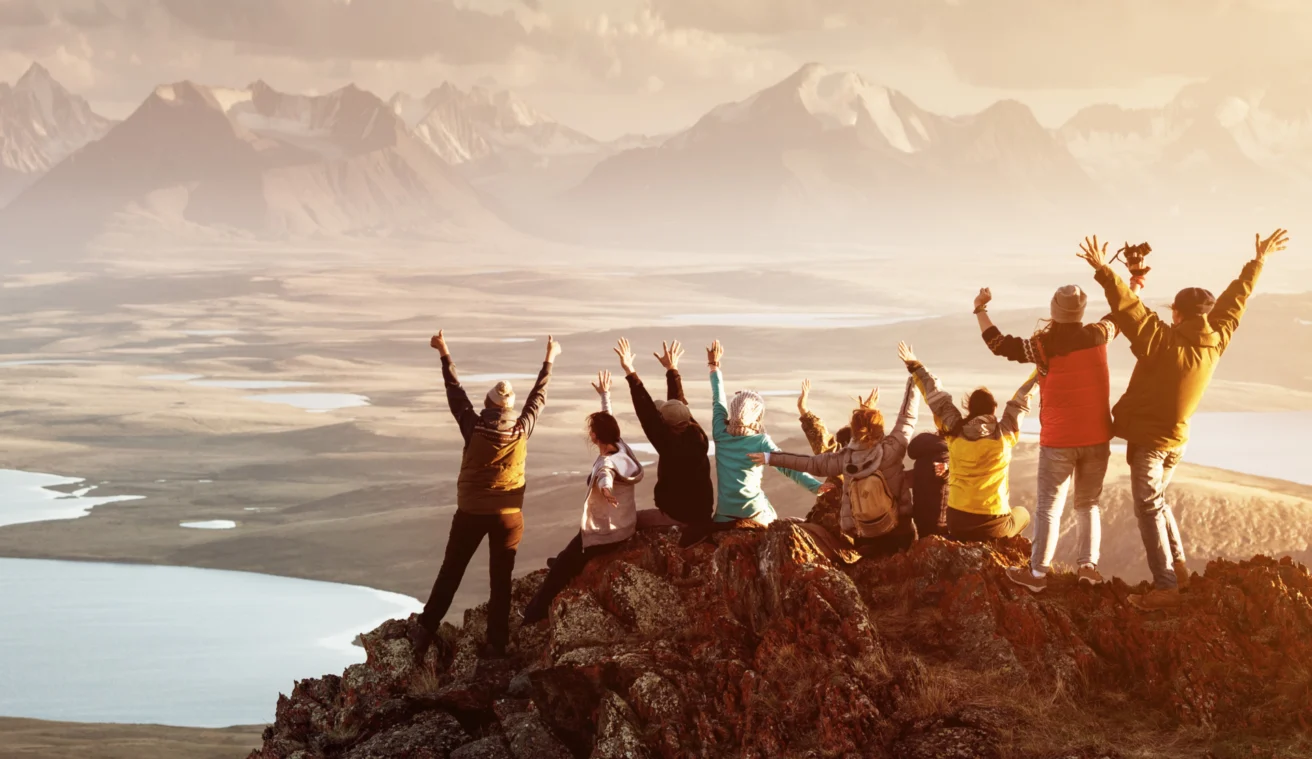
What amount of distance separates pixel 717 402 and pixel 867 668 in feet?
10.8

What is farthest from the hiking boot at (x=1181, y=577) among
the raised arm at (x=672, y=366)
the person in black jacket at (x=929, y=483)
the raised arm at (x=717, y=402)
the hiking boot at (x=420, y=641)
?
the hiking boot at (x=420, y=641)

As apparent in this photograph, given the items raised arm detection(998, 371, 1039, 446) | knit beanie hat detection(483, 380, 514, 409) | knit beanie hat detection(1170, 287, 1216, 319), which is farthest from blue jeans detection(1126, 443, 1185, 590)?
knit beanie hat detection(483, 380, 514, 409)

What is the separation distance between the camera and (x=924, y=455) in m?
12.2

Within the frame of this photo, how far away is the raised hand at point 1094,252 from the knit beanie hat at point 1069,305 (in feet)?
0.88

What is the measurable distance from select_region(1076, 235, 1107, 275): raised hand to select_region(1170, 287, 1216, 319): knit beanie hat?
2.33 feet

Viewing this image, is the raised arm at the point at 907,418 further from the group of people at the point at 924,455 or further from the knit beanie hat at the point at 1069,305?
the knit beanie hat at the point at 1069,305

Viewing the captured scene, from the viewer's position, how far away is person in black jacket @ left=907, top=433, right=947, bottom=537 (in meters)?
12.2

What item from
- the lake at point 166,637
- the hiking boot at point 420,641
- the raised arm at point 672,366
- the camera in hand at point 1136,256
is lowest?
the lake at point 166,637

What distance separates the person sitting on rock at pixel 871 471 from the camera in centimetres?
1169

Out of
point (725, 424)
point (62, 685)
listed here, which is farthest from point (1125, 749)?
point (62, 685)

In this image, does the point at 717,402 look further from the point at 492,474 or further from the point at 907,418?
the point at 492,474

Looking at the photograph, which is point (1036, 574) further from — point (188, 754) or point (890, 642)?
point (188, 754)

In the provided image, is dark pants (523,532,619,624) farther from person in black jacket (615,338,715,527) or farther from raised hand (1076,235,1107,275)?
raised hand (1076,235,1107,275)

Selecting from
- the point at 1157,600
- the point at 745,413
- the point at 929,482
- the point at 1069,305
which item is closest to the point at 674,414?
the point at 745,413
